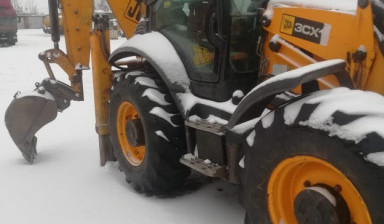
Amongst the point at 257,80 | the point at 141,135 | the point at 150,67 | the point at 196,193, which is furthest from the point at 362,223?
the point at 150,67

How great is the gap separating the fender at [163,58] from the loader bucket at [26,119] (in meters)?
1.39

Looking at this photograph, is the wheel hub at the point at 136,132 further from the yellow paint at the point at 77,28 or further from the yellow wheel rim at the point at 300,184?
the yellow wheel rim at the point at 300,184

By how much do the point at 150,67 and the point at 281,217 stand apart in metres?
2.01

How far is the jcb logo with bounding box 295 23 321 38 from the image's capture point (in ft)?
8.59

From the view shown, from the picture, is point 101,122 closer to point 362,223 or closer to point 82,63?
point 82,63

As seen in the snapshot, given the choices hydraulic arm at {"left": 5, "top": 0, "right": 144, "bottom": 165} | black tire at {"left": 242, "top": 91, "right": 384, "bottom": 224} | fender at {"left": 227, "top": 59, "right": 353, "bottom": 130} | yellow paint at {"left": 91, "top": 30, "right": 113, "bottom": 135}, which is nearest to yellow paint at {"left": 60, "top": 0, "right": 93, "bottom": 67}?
hydraulic arm at {"left": 5, "top": 0, "right": 144, "bottom": 165}

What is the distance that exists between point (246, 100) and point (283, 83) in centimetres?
32

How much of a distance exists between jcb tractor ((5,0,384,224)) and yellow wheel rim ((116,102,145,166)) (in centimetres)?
1

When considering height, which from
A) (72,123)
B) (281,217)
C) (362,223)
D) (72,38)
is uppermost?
(72,38)

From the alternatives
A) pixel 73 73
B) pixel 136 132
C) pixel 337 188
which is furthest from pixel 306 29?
pixel 73 73

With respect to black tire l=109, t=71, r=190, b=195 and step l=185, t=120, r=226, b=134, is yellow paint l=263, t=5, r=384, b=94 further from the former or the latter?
black tire l=109, t=71, r=190, b=195

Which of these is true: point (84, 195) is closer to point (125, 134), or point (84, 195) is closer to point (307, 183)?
point (125, 134)

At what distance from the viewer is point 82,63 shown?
A: 15.8 feet

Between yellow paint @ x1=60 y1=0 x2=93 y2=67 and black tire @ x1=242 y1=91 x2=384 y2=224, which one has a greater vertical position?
yellow paint @ x1=60 y1=0 x2=93 y2=67
